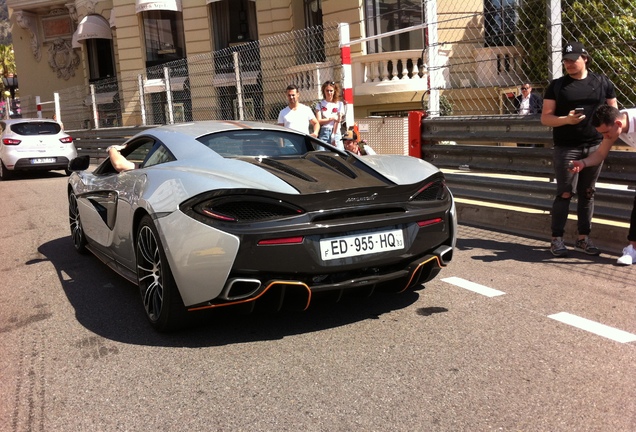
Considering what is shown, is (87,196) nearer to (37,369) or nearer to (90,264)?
(90,264)

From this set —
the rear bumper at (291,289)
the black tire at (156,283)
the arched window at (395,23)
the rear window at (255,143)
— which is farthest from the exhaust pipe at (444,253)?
the arched window at (395,23)

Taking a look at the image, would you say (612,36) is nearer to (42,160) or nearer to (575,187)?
(575,187)

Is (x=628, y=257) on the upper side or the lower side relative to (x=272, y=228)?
lower

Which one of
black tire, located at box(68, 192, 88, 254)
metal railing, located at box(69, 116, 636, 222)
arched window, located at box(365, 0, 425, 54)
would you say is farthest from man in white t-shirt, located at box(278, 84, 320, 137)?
arched window, located at box(365, 0, 425, 54)

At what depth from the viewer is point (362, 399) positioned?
3.07 metres

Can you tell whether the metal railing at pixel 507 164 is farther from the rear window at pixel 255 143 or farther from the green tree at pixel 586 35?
A: the rear window at pixel 255 143

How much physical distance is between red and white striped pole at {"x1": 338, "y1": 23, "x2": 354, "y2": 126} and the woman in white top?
167 mm

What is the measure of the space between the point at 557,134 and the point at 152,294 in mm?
3699

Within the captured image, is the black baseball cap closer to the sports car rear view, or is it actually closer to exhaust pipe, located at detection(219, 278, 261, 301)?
the sports car rear view

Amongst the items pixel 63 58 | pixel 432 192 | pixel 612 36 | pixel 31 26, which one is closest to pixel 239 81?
pixel 612 36

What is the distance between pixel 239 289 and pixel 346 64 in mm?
6529

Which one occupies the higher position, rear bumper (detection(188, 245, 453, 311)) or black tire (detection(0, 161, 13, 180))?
rear bumper (detection(188, 245, 453, 311))

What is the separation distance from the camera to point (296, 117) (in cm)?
908

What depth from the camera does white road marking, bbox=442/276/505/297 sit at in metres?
4.72
